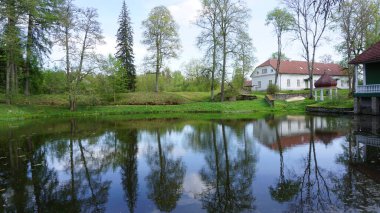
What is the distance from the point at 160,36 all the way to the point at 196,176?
33701 millimetres

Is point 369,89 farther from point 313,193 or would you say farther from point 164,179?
point 164,179

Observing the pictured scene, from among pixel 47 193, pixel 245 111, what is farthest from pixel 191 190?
pixel 245 111

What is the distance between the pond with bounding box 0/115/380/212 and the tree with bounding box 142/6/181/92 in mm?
27793

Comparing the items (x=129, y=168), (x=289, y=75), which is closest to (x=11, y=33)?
(x=129, y=168)

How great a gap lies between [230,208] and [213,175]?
2.11m

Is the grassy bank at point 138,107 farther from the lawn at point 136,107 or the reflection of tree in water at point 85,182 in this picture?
the reflection of tree in water at point 85,182

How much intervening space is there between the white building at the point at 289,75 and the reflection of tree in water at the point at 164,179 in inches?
1848

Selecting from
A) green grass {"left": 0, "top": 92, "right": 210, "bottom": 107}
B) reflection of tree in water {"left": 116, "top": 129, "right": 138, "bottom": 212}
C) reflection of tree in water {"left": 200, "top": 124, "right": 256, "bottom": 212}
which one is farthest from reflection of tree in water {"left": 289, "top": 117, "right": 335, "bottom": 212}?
green grass {"left": 0, "top": 92, "right": 210, "bottom": 107}

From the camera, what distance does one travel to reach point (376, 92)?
21.3 metres

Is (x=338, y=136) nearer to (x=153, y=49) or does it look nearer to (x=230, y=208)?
(x=230, y=208)

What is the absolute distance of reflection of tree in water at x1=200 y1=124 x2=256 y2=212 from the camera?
5289 mm

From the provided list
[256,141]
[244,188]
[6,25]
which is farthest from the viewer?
[6,25]

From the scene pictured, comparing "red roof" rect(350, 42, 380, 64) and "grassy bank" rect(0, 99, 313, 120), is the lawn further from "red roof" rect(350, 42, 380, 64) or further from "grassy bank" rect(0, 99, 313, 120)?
"red roof" rect(350, 42, 380, 64)

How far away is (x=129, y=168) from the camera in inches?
322
